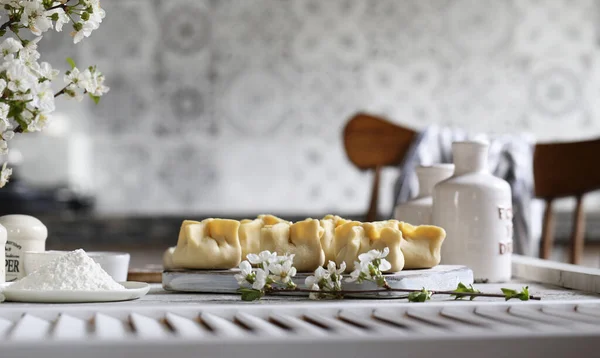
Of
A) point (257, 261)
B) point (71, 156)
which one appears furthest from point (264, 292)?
point (71, 156)

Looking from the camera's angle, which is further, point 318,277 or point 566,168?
point 566,168

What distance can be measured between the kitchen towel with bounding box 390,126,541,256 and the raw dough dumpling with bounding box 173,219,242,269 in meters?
1.14

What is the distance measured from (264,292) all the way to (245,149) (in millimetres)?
2851

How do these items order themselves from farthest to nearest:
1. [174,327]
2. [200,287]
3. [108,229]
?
[108,229], [200,287], [174,327]

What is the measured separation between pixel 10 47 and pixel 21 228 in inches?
11.3

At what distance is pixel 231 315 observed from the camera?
0.71 metres

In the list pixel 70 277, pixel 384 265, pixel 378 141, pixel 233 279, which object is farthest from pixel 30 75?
pixel 378 141

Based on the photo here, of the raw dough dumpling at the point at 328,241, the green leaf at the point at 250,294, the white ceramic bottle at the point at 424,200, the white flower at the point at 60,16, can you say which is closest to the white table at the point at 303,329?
the green leaf at the point at 250,294

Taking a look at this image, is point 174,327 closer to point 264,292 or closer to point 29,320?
point 29,320

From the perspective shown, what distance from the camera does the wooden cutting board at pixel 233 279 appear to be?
91 centimetres

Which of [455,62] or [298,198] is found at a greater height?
[455,62]

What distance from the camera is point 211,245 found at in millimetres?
987

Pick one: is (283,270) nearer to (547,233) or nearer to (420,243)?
(420,243)

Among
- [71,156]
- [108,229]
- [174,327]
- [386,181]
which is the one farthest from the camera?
[386,181]
